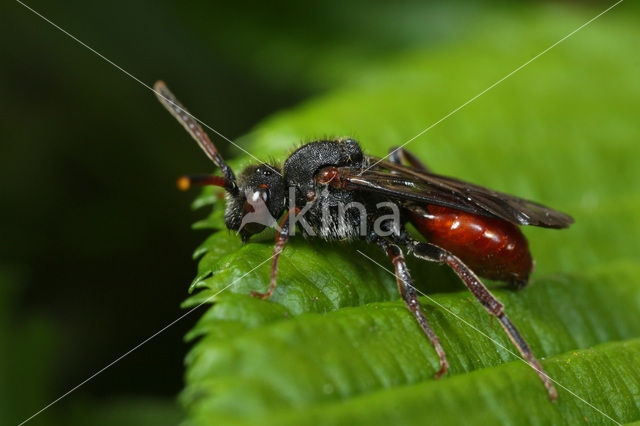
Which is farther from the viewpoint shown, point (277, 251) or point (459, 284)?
point (459, 284)

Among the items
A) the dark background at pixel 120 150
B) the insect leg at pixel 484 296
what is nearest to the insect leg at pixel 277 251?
the insect leg at pixel 484 296

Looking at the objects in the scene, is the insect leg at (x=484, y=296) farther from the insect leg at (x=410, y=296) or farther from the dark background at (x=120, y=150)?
the dark background at (x=120, y=150)

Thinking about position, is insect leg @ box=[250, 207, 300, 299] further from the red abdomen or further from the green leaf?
the red abdomen

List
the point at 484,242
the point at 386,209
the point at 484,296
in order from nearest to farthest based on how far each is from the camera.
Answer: the point at 484,296 → the point at 484,242 → the point at 386,209

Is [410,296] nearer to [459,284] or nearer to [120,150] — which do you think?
[459,284]

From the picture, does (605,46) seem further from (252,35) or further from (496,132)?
(252,35)

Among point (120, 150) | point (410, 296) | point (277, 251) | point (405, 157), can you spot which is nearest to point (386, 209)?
point (405, 157)
